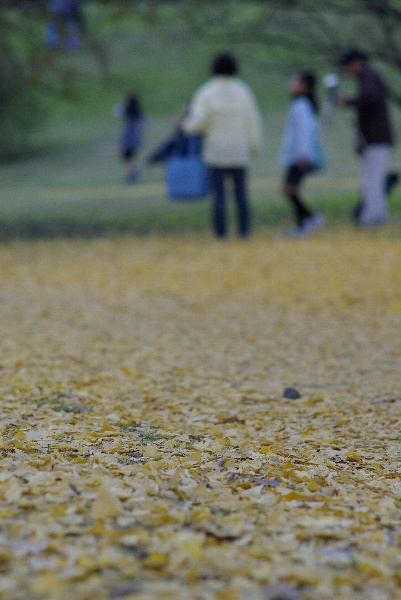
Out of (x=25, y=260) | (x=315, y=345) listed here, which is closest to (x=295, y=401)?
(x=315, y=345)

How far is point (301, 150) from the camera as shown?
42.1 ft

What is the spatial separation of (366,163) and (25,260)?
4733mm

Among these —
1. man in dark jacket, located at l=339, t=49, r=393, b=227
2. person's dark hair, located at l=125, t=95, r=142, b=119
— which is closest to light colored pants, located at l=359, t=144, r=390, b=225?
man in dark jacket, located at l=339, t=49, r=393, b=227

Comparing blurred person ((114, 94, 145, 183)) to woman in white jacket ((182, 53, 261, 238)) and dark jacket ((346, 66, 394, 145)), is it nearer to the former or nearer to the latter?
dark jacket ((346, 66, 394, 145))

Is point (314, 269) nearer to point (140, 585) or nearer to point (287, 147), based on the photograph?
point (287, 147)

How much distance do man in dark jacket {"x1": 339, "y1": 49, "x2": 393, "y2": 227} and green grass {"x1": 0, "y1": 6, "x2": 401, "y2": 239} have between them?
3.70ft

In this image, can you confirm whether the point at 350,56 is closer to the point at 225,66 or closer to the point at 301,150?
the point at 301,150

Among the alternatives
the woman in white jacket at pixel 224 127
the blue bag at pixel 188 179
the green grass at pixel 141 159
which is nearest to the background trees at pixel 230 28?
the green grass at pixel 141 159

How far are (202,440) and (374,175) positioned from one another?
9.89m

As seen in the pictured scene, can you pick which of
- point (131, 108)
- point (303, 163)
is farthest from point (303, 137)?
point (131, 108)

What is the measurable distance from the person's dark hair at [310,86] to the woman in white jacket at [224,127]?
1.00 meters

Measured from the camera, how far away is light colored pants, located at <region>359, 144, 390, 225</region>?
1333 cm

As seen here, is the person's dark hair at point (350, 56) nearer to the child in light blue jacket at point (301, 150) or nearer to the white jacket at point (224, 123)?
the child in light blue jacket at point (301, 150)

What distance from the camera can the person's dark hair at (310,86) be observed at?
1334cm
